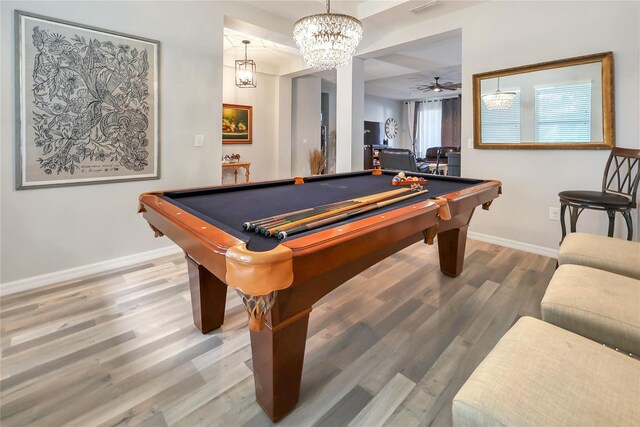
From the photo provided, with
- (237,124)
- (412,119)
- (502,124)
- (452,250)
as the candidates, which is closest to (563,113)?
(502,124)

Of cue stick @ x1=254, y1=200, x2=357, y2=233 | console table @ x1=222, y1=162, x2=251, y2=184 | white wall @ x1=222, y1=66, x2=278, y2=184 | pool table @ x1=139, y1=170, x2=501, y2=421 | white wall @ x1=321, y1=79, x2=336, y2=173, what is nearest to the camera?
pool table @ x1=139, y1=170, x2=501, y2=421

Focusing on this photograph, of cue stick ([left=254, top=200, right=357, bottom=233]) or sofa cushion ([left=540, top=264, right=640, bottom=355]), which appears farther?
cue stick ([left=254, top=200, right=357, bottom=233])

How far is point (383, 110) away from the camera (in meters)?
10.5

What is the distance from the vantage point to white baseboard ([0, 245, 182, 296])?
7.69 ft

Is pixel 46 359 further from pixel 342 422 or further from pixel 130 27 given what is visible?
pixel 130 27

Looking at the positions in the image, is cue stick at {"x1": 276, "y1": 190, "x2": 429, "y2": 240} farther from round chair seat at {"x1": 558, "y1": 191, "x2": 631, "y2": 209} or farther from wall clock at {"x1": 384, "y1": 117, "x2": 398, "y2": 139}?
wall clock at {"x1": 384, "y1": 117, "x2": 398, "y2": 139}

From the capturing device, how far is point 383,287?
8.05 ft

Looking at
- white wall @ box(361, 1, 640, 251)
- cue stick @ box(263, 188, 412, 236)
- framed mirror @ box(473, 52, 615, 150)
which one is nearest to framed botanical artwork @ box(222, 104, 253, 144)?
white wall @ box(361, 1, 640, 251)

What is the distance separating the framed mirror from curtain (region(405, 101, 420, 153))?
7.69 m

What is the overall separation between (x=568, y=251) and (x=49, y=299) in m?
3.24

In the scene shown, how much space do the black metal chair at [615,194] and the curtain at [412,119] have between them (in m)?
8.42

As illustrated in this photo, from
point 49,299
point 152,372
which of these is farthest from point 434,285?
point 49,299

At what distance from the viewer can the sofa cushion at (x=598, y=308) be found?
1.09 m

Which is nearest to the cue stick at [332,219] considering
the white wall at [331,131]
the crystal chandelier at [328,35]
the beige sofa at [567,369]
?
the beige sofa at [567,369]
